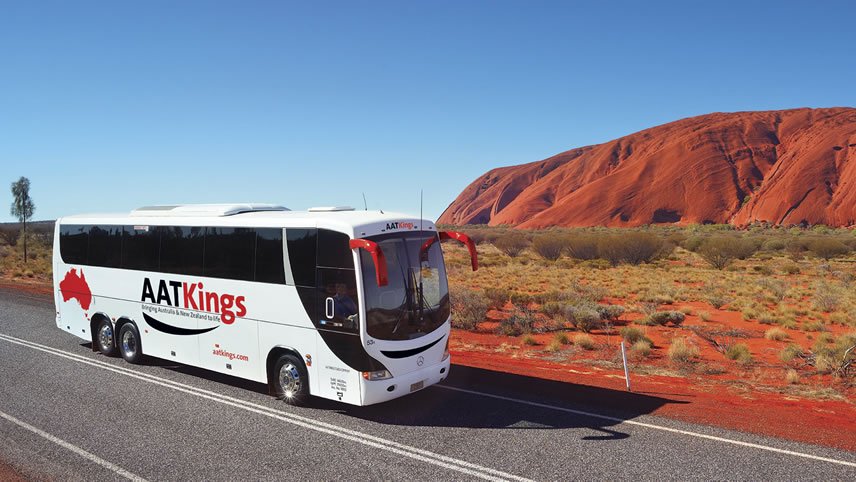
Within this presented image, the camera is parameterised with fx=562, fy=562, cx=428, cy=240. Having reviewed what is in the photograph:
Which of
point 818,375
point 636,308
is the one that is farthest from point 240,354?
point 636,308

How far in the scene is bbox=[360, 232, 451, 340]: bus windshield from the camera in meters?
8.56

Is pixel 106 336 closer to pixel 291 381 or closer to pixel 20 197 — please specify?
pixel 291 381

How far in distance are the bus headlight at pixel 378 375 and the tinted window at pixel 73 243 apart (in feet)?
30.2

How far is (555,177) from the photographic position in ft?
497

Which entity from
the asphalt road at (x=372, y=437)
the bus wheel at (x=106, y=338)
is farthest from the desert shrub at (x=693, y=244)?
the bus wheel at (x=106, y=338)

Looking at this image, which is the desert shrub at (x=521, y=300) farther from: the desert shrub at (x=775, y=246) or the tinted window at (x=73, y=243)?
the desert shrub at (x=775, y=246)

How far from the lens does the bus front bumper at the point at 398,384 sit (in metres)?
8.52

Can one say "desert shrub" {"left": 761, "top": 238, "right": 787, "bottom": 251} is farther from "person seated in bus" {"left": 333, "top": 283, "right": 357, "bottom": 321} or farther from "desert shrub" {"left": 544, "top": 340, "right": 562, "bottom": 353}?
"person seated in bus" {"left": 333, "top": 283, "right": 357, "bottom": 321}

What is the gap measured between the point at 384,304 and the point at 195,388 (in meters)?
4.81

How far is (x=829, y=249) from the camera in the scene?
160 ft

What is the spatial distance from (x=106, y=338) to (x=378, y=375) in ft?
27.9

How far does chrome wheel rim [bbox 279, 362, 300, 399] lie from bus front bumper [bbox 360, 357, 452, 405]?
1.65m

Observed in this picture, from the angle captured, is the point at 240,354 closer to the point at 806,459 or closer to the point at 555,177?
the point at 806,459

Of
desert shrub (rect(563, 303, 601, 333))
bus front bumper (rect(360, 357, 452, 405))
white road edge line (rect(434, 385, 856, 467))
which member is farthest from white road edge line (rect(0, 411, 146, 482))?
desert shrub (rect(563, 303, 601, 333))
